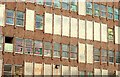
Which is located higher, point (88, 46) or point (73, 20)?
point (73, 20)

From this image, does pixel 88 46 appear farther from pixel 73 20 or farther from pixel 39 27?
pixel 39 27

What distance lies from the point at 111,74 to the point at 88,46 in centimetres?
529

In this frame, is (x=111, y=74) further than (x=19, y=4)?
Yes

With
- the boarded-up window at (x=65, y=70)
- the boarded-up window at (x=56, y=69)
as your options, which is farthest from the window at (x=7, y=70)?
the boarded-up window at (x=65, y=70)

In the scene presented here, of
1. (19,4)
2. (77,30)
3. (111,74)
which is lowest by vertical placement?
(111,74)

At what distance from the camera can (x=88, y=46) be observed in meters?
44.1

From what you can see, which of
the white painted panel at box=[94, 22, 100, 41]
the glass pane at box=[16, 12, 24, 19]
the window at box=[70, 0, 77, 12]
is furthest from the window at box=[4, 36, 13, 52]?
the white painted panel at box=[94, 22, 100, 41]

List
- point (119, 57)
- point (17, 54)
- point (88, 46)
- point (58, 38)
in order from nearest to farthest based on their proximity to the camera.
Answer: point (17, 54)
point (58, 38)
point (88, 46)
point (119, 57)

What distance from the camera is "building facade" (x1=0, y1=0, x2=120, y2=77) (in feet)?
124

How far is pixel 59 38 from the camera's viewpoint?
41.4m

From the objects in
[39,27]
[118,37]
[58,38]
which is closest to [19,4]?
[39,27]

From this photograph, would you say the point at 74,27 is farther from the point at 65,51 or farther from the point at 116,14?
the point at 116,14

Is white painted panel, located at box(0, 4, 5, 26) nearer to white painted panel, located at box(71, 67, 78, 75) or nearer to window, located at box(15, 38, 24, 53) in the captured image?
window, located at box(15, 38, 24, 53)

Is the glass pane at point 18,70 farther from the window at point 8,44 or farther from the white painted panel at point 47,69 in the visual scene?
the white painted panel at point 47,69
